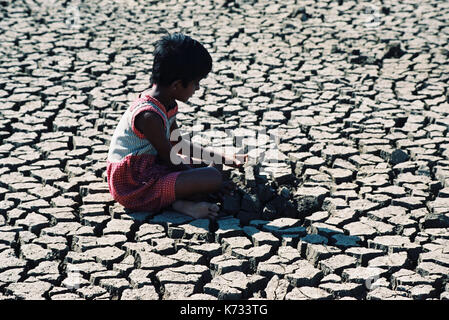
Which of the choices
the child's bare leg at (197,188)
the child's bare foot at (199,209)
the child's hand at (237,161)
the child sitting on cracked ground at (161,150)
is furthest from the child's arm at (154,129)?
the child's hand at (237,161)

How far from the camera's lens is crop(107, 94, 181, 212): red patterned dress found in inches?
156

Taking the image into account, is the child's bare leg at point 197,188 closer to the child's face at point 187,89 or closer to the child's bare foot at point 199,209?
the child's bare foot at point 199,209

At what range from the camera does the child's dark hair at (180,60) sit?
155 inches

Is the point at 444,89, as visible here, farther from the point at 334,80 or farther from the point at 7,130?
the point at 7,130

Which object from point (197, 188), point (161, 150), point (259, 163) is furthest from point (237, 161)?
point (161, 150)

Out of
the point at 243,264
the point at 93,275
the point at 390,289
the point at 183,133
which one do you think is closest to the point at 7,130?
the point at 183,133

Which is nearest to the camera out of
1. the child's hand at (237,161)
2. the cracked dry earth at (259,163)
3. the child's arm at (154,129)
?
the cracked dry earth at (259,163)

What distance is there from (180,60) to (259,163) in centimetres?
102

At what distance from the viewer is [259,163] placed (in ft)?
15.2

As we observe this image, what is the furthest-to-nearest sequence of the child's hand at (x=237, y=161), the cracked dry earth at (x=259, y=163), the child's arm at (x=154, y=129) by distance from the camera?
the child's hand at (x=237, y=161) → the child's arm at (x=154, y=129) → the cracked dry earth at (x=259, y=163)

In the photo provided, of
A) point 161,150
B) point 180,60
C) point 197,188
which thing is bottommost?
point 197,188

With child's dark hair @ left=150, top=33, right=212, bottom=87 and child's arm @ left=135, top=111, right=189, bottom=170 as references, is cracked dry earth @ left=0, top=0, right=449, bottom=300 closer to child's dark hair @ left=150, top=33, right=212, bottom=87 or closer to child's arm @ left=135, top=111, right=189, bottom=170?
child's arm @ left=135, top=111, right=189, bottom=170

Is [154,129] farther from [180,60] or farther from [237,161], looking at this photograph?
[237,161]

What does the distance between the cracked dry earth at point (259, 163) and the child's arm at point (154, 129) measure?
40 centimetres
